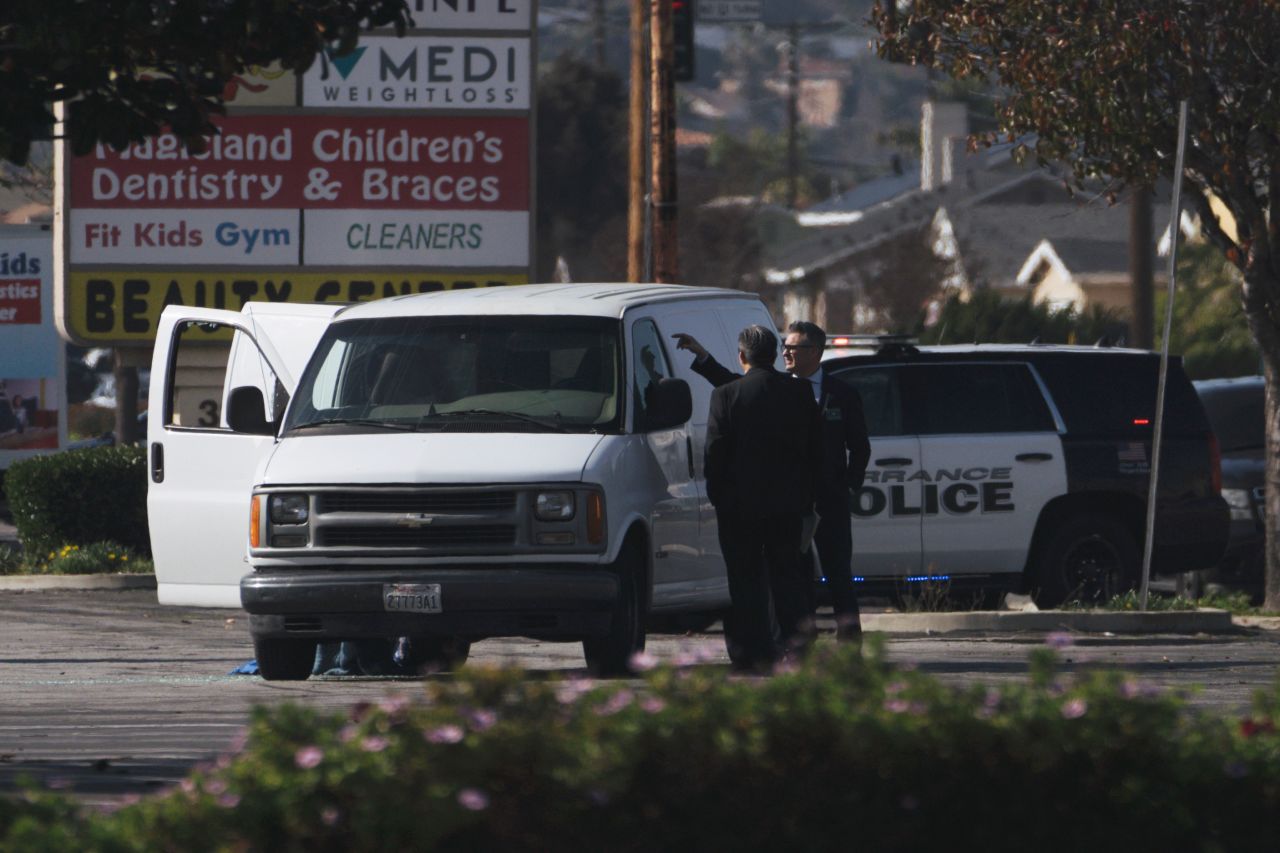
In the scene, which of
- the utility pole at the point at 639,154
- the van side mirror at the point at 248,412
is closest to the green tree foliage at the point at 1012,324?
the utility pole at the point at 639,154

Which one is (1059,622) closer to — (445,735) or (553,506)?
(553,506)

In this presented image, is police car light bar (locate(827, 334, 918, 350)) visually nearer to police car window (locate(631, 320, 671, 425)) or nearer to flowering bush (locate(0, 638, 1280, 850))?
police car window (locate(631, 320, 671, 425))

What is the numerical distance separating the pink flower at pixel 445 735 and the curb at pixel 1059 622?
10276 millimetres

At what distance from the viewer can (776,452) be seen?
1136cm

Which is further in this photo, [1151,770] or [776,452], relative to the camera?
[776,452]

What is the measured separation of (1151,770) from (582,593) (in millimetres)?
5925

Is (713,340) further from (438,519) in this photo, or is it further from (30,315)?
(30,315)

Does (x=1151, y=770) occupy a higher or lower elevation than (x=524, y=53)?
lower

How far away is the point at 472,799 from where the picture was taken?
5.21 metres

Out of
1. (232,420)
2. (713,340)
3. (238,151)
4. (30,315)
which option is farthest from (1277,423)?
(30,315)

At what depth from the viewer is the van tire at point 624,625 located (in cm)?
1155

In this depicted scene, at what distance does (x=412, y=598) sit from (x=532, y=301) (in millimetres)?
2063

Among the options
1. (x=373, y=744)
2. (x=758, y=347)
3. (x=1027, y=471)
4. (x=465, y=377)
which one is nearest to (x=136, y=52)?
(x=465, y=377)

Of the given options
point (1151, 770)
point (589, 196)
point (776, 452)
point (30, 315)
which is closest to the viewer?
point (1151, 770)
